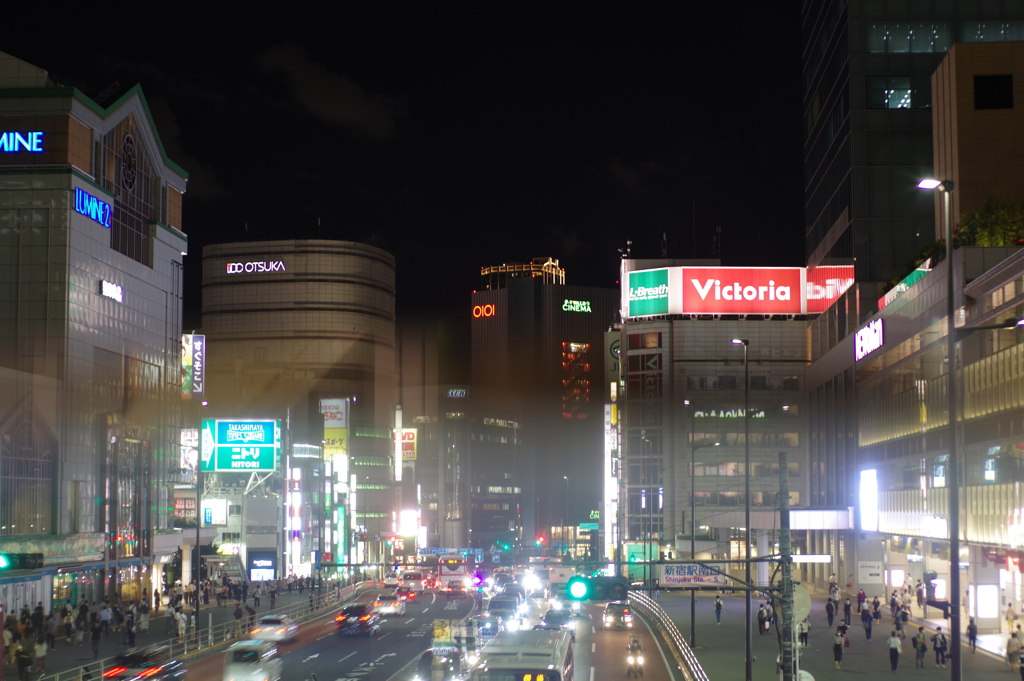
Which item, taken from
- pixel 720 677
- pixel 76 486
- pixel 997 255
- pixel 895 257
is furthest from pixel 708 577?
pixel 895 257

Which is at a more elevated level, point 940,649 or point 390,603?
point 940,649

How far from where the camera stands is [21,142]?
233 feet

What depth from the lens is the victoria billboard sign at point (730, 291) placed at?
135 m

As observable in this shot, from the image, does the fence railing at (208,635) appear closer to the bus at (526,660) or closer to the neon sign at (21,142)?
the bus at (526,660)

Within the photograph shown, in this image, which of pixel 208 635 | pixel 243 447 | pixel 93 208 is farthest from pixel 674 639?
pixel 243 447

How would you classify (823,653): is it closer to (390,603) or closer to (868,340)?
(868,340)

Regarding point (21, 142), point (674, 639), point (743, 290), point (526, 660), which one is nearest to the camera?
point (526, 660)

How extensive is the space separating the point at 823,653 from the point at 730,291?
89066 mm

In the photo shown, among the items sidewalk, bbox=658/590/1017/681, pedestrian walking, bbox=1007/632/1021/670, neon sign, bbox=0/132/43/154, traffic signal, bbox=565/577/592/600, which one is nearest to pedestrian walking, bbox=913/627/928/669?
sidewalk, bbox=658/590/1017/681

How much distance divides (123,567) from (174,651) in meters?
29.6

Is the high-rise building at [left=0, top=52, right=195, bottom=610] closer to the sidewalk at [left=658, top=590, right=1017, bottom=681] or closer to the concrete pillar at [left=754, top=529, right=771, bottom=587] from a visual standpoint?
the sidewalk at [left=658, top=590, right=1017, bottom=681]

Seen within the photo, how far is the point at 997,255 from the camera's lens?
50.7 meters

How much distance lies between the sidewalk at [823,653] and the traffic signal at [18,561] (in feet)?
78.6

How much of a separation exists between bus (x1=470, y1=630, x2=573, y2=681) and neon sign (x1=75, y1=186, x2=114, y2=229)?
163ft
